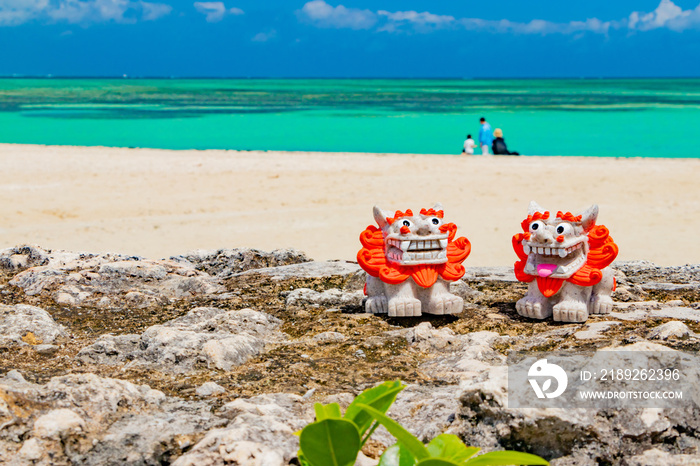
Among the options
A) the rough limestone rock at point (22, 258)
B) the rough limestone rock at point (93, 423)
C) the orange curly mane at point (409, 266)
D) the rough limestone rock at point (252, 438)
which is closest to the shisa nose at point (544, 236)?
the orange curly mane at point (409, 266)

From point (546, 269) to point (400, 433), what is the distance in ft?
8.93

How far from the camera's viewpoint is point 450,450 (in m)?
2.25

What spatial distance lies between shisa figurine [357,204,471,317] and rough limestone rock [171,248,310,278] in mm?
1910

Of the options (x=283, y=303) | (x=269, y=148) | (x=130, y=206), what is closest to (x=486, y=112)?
(x=269, y=148)

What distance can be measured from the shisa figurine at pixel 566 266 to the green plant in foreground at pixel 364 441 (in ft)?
7.78

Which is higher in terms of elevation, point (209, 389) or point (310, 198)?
point (310, 198)

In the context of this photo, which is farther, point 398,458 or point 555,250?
point 555,250

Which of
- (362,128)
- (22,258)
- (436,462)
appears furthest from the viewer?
(362,128)

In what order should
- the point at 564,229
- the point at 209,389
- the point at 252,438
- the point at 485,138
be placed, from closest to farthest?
the point at 252,438, the point at 209,389, the point at 564,229, the point at 485,138

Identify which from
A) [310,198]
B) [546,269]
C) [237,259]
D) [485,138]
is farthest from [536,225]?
[485,138]

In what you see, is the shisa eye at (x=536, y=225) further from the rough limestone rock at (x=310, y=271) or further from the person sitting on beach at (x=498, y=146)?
the person sitting on beach at (x=498, y=146)

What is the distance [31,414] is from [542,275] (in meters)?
2.90

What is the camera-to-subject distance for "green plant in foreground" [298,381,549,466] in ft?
6.58

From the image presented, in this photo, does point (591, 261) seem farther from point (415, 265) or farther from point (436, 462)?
point (436, 462)
